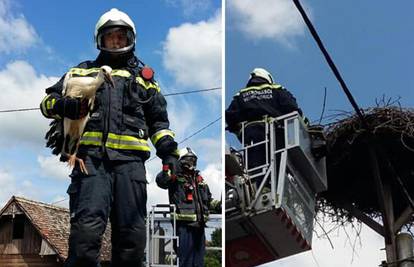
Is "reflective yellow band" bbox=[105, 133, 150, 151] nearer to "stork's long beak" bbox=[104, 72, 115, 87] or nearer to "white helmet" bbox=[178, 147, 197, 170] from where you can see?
"stork's long beak" bbox=[104, 72, 115, 87]

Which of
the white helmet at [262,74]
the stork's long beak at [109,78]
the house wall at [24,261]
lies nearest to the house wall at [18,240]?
the house wall at [24,261]

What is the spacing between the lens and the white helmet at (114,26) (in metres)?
2.21

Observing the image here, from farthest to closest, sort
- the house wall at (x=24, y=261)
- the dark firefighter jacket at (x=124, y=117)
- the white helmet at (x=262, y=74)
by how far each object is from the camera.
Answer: the house wall at (x=24, y=261) < the white helmet at (x=262, y=74) < the dark firefighter jacket at (x=124, y=117)

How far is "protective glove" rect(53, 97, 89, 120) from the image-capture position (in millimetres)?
2049

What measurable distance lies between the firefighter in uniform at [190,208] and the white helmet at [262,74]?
2.39ft

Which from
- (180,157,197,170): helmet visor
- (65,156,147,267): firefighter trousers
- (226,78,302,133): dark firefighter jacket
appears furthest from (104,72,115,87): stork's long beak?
(180,157,197,170): helmet visor

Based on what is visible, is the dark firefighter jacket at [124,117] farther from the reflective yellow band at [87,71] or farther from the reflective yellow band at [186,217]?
the reflective yellow band at [186,217]

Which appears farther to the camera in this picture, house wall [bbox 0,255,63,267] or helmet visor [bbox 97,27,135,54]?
house wall [bbox 0,255,63,267]

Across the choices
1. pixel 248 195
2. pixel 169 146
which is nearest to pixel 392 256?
pixel 248 195

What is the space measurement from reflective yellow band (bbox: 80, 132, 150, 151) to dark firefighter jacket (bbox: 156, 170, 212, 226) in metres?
2.31

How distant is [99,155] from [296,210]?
75.2 inches

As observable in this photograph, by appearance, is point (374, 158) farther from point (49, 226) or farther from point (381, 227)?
point (49, 226)

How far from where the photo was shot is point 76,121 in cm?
209

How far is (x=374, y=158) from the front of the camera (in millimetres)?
5508
